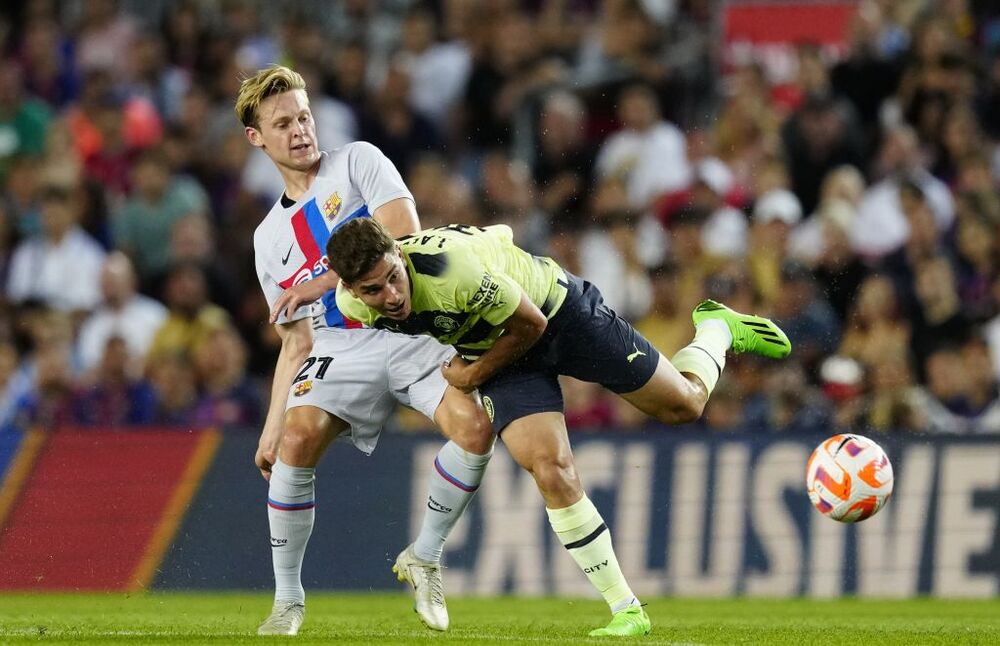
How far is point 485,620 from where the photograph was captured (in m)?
9.50

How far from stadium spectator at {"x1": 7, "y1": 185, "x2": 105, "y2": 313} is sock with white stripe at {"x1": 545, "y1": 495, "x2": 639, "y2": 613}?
7682mm

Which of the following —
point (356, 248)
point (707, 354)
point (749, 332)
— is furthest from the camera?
point (749, 332)

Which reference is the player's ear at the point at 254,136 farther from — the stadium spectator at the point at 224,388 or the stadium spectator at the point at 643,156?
the stadium spectator at the point at 643,156

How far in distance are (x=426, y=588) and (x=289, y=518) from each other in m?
0.79

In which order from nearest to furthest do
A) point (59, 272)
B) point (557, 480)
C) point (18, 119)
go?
point (557, 480), point (59, 272), point (18, 119)

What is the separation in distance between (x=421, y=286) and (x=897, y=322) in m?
6.14

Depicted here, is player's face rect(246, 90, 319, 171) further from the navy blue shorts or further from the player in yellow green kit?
the navy blue shorts

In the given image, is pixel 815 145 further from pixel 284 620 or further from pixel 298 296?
pixel 284 620

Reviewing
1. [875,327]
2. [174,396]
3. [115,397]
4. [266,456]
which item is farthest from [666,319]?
[266,456]

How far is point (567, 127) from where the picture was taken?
14578 mm

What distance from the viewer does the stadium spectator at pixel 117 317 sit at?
14078 millimetres

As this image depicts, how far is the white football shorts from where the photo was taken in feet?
27.3

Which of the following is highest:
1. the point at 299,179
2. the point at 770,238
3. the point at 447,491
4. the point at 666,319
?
the point at 299,179

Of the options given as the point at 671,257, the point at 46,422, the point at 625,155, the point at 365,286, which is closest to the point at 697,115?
the point at 625,155
